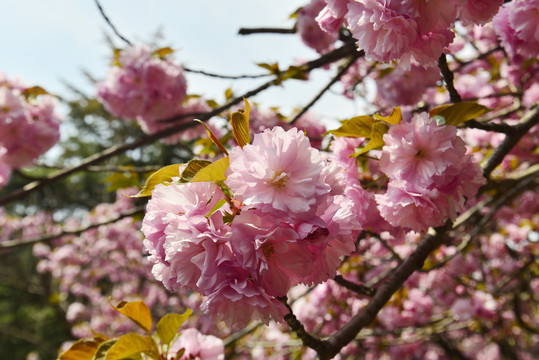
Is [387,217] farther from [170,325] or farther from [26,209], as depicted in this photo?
[26,209]

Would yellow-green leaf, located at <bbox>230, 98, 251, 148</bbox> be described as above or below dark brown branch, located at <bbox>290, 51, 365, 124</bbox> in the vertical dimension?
above

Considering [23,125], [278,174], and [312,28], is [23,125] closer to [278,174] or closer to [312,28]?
[312,28]

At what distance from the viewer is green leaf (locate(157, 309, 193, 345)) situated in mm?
1002

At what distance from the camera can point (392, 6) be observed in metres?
0.82

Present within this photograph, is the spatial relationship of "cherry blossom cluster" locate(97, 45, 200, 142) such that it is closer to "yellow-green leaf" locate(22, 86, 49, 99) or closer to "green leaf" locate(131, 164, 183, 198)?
"yellow-green leaf" locate(22, 86, 49, 99)

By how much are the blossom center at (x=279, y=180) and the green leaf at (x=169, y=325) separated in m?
0.53

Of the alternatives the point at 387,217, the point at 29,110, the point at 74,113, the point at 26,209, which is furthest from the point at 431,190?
the point at 26,209

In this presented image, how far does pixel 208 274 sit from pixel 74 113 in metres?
17.5

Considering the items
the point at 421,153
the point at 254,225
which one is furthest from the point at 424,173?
the point at 254,225

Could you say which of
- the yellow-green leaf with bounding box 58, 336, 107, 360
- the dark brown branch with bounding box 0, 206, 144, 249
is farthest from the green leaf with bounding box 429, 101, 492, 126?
the dark brown branch with bounding box 0, 206, 144, 249

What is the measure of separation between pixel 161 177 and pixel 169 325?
0.47 meters

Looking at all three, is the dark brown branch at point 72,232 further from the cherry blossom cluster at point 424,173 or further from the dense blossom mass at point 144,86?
the cherry blossom cluster at point 424,173

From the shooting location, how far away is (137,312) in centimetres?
98

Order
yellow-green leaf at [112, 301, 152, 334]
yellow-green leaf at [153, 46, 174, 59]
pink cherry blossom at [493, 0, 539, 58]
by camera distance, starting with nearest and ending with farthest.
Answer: yellow-green leaf at [112, 301, 152, 334] < pink cherry blossom at [493, 0, 539, 58] < yellow-green leaf at [153, 46, 174, 59]
